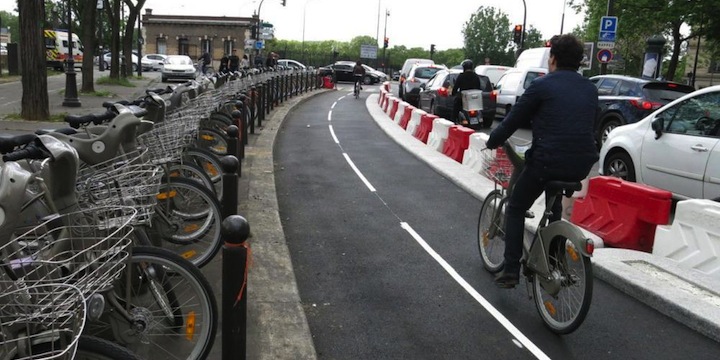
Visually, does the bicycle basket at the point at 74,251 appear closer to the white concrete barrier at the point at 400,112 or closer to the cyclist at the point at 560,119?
the cyclist at the point at 560,119

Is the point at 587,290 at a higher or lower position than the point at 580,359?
higher

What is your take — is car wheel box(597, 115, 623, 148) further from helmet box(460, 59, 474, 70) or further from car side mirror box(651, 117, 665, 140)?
car side mirror box(651, 117, 665, 140)

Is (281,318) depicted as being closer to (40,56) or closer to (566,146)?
(566,146)

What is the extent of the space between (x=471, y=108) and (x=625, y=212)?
9329mm

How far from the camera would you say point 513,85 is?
1944 cm

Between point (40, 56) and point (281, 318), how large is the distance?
1114cm

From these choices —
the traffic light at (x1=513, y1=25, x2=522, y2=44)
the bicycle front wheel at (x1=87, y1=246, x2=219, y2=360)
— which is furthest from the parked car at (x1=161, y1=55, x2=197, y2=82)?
the bicycle front wheel at (x1=87, y1=246, x2=219, y2=360)

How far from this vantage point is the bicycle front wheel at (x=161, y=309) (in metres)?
3.04

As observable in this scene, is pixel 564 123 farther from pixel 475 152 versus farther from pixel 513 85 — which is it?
pixel 513 85

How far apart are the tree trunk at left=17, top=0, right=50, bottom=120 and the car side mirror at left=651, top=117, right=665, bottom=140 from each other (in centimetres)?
1164

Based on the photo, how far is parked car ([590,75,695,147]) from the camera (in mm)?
13578

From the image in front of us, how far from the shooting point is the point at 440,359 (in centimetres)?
390

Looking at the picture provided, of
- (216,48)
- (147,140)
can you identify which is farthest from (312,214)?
(216,48)

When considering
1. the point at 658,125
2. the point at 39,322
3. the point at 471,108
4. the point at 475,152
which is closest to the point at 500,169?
the point at 658,125
